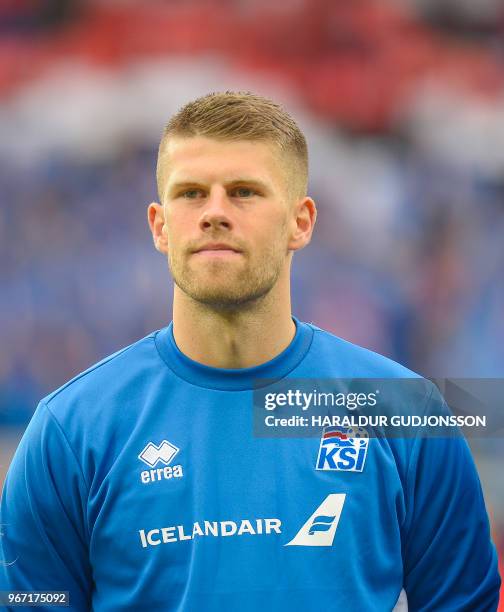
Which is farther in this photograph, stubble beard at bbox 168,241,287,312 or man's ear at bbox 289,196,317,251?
man's ear at bbox 289,196,317,251

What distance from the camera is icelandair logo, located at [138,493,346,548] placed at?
1.98m

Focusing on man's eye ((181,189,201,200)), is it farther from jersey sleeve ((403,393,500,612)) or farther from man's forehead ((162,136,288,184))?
jersey sleeve ((403,393,500,612))

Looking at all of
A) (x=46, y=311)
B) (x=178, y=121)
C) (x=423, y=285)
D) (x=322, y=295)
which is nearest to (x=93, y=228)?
(x=46, y=311)

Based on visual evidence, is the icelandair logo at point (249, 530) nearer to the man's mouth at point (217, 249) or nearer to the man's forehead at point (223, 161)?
the man's mouth at point (217, 249)

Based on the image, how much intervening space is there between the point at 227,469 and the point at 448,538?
21.7 inches

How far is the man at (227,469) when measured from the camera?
199 centimetres

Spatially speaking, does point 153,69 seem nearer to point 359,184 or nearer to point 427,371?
point 359,184

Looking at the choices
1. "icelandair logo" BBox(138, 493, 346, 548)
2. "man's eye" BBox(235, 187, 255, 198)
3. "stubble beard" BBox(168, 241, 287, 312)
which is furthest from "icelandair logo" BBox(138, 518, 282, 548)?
"man's eye" BBox(235, 187, 255, 198)

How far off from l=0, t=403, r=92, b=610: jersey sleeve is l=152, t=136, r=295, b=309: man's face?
1.49ft

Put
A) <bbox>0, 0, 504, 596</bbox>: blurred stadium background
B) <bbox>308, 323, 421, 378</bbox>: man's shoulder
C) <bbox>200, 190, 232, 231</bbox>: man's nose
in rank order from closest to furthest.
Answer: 1. <bbox>200, 190, 232, 231</bbox>: man's nose
2. <bbox>308, 323, 421, 378</bbox>: man's shoulder
3. <bbox>0, 0, 504, 596</bbox>: blurred stadium background

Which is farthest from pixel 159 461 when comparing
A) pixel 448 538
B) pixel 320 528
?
pixel 448 538

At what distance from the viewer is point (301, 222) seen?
7.16 feet

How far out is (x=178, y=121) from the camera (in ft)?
6.97

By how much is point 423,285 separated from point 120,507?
13.3 ft
